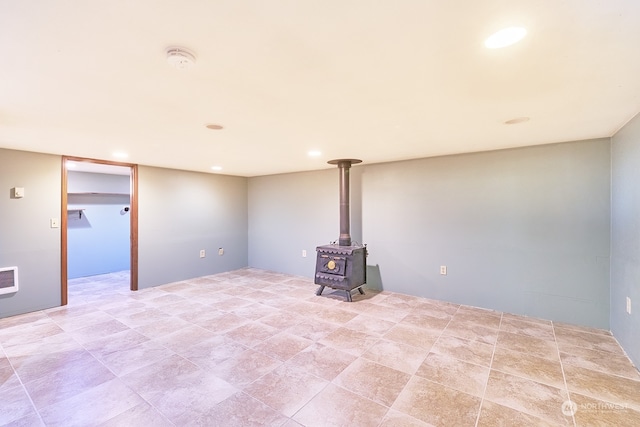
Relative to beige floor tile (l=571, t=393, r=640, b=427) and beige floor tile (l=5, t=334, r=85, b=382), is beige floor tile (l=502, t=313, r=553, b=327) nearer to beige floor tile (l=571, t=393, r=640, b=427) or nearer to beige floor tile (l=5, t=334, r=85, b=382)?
beige floor tile (l=571, t=393, r=640, b=427)

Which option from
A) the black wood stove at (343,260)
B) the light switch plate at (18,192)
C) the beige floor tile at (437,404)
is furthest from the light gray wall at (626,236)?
the light switch plate at (18,192)

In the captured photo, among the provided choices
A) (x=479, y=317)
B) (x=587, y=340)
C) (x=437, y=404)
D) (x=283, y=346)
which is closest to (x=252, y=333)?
(x=283, y=346)

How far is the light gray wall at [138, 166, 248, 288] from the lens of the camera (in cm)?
476

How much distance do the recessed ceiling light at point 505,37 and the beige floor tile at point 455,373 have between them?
2.17 meters

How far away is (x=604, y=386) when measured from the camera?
2.09 metres

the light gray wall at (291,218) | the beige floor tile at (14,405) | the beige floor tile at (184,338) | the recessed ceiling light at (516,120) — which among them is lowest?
the beige floor tile at (14,405)

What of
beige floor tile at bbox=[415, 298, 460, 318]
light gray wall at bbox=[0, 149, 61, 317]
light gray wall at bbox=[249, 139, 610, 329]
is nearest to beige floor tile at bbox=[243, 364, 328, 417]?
beige floor tile at bbox=[415, 298, 460, 318]

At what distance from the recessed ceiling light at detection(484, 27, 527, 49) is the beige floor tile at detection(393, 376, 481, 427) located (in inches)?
82.3

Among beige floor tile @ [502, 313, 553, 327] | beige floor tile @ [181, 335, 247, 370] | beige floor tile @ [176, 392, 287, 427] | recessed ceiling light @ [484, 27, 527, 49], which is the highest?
recessed ceiling light @ [484, 27, 527, 49]

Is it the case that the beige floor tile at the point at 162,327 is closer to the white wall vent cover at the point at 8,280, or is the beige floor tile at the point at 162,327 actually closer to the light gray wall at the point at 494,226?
the white wall vent cover at the point at 8,280

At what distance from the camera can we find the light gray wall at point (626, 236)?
2391mm

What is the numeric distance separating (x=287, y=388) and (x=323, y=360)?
1.53 ft

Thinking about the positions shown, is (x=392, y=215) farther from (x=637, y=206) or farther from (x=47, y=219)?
(x=47, y=219)

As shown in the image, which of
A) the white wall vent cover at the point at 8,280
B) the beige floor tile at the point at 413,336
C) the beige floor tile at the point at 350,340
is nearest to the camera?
the beige floor tile at the point at 350,340
